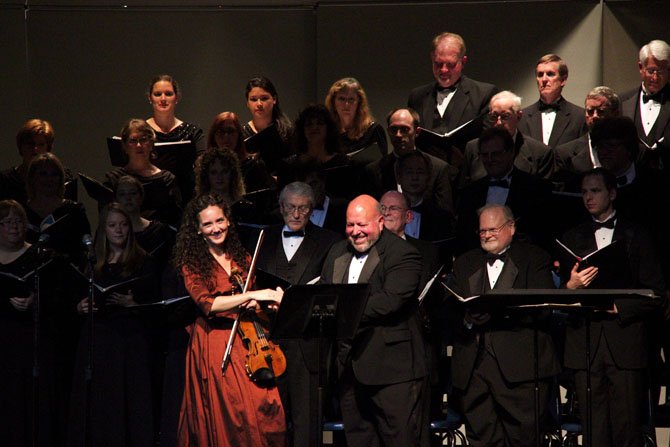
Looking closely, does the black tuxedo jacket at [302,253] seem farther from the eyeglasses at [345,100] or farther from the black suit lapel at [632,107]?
the black suit lapel at [632,107]

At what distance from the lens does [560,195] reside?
6301 mm

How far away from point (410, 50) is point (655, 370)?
3730mm

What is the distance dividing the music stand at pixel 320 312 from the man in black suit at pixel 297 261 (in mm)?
752

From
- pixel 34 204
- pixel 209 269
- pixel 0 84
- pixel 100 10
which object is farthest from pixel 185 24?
pixel 209 269

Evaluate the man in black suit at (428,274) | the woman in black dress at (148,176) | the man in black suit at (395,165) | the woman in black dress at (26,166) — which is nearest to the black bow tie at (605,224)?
the man in black suit at (428,274)

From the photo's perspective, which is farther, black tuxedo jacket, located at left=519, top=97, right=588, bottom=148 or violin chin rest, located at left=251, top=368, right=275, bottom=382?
black tuxedo jacket, located at left=519, top=97, right=588, bottom=148

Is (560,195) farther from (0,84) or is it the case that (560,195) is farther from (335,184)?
(0,84)

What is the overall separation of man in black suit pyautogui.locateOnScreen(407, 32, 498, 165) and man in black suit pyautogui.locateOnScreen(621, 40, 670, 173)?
876 millimetres

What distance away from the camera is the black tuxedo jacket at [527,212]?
6.41 m

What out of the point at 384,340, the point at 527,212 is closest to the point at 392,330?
the point at 384,340

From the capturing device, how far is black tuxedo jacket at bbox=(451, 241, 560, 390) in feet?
19.0

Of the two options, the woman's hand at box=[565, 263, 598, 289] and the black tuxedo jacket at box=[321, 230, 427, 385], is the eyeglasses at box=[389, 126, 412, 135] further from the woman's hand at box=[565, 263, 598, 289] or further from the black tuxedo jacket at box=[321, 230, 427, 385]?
the woman's hand at box=[565, 263, 598, 289]

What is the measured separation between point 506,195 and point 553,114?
0.99 metres

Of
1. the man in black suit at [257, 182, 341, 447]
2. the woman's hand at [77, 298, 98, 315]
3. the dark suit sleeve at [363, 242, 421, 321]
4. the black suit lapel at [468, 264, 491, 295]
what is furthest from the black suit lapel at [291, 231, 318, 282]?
the woman's hand at [77, 298, 98, 315]
